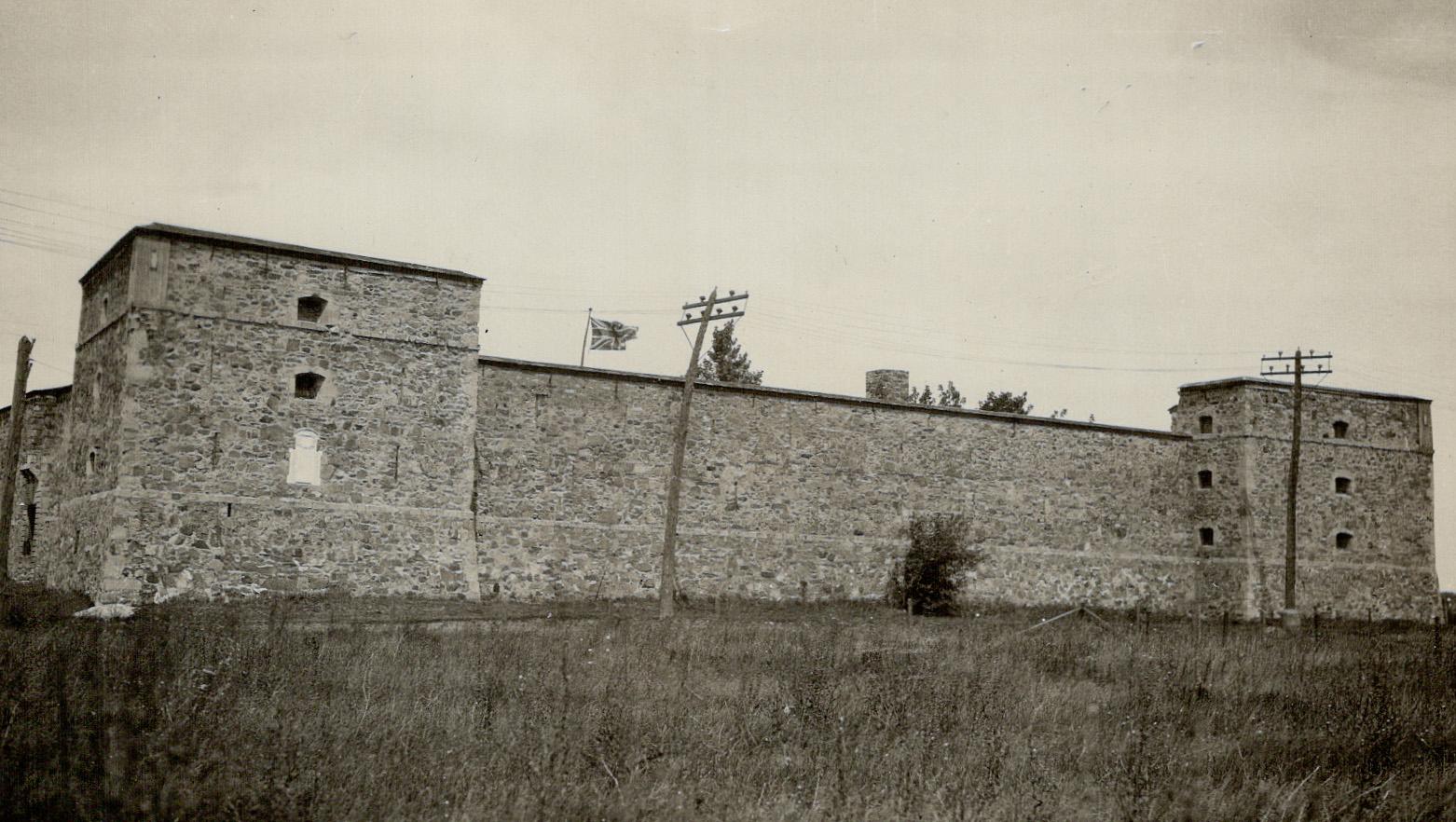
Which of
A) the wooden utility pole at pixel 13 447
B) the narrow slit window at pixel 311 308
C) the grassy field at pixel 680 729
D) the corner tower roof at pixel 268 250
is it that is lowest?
the grassy field at pixel 680 729

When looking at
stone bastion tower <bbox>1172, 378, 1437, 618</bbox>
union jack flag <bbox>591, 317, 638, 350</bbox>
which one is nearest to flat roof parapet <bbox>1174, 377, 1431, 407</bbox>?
stone bastion tower <bbox>1172, 378, 1437, 618</bbox>

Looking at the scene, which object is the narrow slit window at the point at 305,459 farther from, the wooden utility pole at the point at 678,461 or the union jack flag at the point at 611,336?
the union jack flag at the point at 611,336

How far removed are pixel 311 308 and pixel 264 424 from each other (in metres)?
2.17

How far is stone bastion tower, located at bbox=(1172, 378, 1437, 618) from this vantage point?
29438 millimetres

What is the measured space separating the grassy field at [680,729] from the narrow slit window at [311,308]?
703 centimetres

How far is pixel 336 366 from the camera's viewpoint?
19859mm

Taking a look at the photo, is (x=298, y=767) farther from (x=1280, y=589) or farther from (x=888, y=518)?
(x=1280, y=589)

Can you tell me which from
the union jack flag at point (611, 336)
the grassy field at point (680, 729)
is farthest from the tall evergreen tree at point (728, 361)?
the grassy field at point (680, 729)

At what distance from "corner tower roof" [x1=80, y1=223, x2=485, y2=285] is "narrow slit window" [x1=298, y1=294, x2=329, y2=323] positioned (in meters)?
0.68

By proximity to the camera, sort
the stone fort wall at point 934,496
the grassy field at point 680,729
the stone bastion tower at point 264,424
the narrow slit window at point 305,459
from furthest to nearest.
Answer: the stone fort wall at point 934,496
the narrow slit window at point 305,459
the stone bastion tower at point 264,424
the grassy field at point 680,729

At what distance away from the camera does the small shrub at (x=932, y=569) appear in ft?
82.8

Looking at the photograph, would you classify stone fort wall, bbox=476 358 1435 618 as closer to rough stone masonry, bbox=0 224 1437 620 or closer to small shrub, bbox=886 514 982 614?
rough stone masonry, bbox=0 224 1437 620

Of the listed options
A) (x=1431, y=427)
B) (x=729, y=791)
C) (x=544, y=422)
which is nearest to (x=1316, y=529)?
(x=1431, y=427)

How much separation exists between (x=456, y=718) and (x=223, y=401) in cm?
1219
